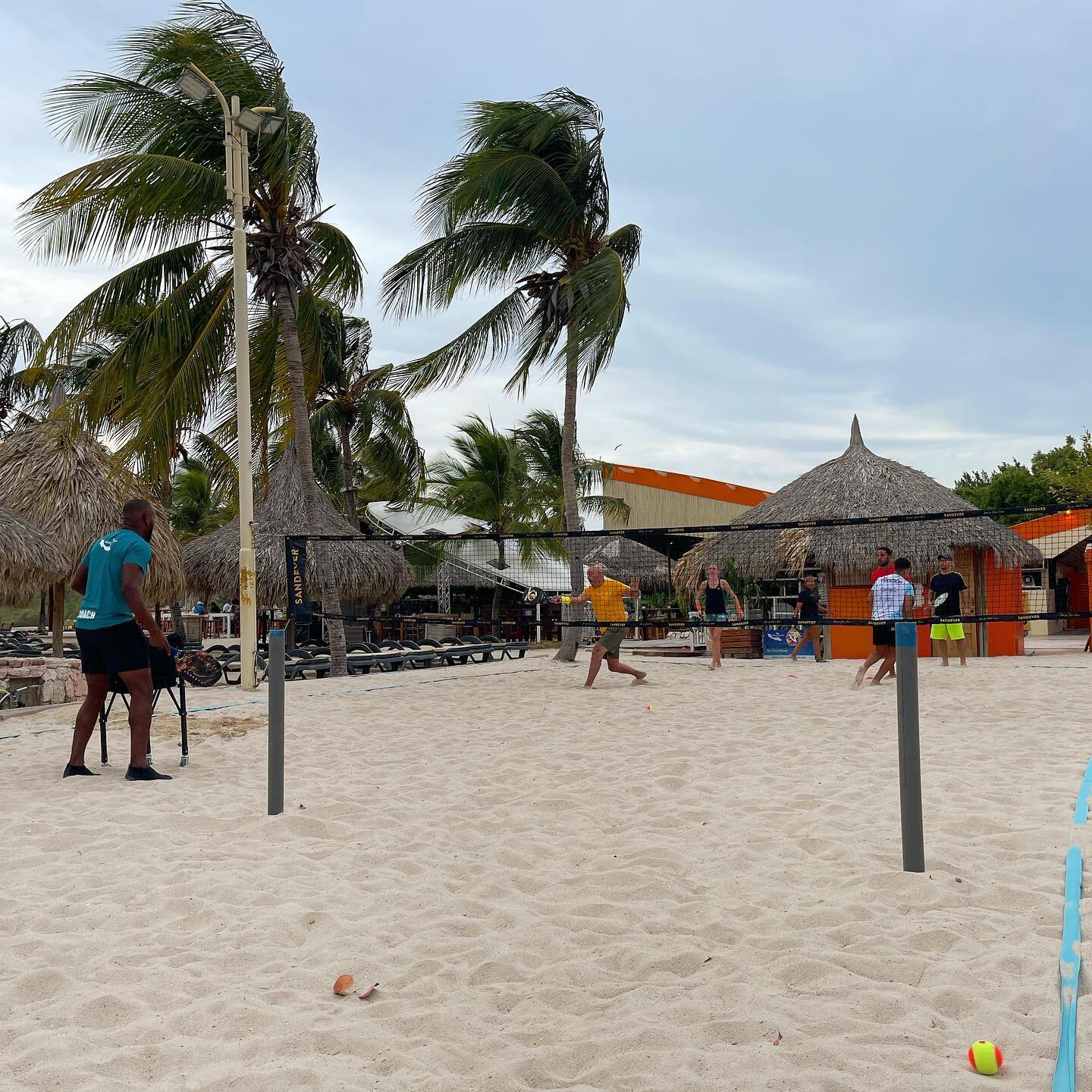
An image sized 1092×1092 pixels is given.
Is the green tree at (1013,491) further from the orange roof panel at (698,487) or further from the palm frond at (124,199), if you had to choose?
the palm frond at (124,199)


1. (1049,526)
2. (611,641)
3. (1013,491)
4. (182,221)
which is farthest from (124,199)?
(1013,491)

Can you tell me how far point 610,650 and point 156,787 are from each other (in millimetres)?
5503

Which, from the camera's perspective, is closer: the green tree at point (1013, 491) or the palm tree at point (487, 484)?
the palm tree at point (487, 484)

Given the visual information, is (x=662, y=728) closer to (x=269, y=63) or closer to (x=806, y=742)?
(x=806, y=742)

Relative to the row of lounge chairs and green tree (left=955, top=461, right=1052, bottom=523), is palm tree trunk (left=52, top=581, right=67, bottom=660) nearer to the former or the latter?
the row of lounge chairs

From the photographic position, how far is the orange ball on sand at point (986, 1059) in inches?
86.0

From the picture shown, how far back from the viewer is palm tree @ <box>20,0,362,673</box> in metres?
11.2

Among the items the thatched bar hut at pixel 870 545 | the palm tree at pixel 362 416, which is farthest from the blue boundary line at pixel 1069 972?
the palm tree at pixel 362 416

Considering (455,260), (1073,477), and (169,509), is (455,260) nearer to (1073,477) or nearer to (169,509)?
(169,509)

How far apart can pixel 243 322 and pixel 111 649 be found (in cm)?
608

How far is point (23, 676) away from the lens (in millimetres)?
10000

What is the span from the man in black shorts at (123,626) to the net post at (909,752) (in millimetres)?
3834

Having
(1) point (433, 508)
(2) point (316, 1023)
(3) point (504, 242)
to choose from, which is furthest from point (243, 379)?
(1) point (433, 508)

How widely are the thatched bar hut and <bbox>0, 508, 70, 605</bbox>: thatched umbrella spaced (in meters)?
10.8
